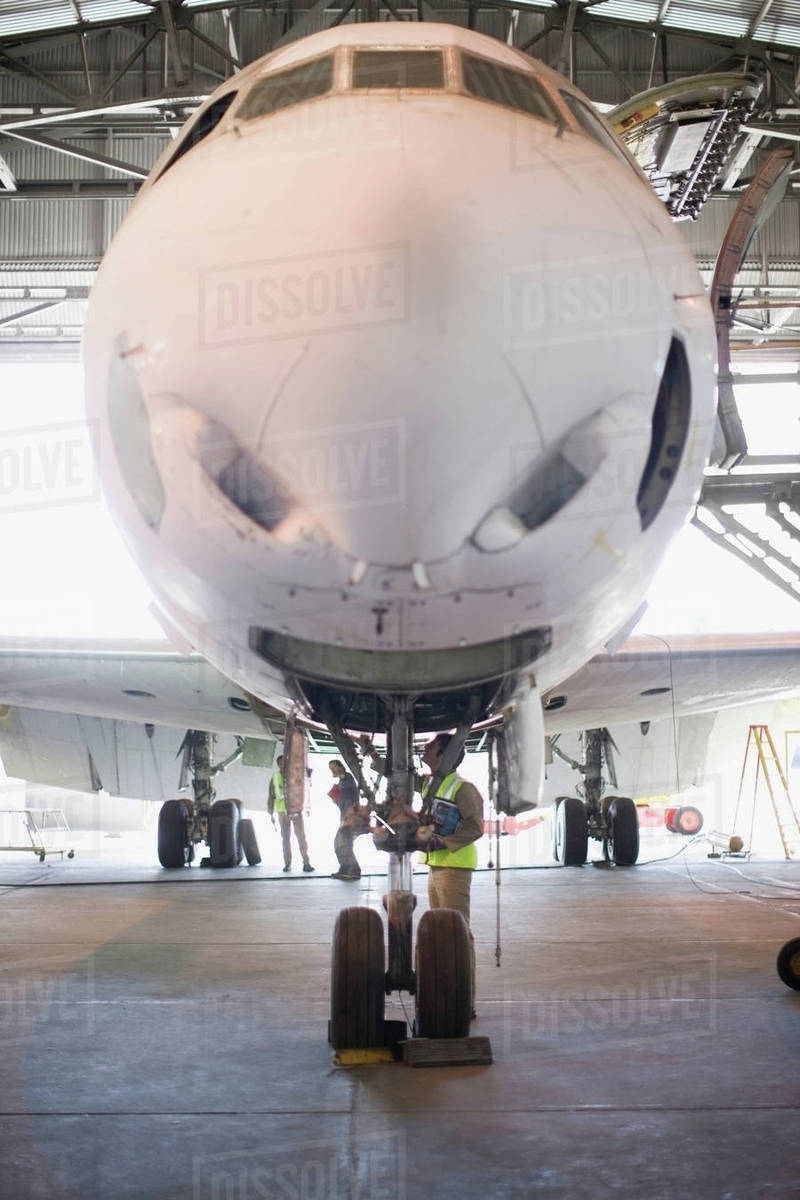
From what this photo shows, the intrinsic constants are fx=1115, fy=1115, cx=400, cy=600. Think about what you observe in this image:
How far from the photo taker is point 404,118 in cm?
279

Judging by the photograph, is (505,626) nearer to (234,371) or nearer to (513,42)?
(234,371)

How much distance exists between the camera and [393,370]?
2.33 m

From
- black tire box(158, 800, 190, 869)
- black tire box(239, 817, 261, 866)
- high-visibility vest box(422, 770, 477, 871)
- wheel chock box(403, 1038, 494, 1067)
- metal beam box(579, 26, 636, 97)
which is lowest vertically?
black tire box(239, 817, 261, 866)

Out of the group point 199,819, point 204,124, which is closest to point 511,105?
point 204,124

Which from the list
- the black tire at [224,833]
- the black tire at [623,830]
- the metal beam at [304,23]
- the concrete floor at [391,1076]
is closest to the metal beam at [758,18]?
the metal beam at [304,23]

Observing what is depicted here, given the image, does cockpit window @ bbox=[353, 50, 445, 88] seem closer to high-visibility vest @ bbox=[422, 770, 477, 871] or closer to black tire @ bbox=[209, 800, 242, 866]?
high-visibility vest @ bbox=[422, 770, 477, 871]

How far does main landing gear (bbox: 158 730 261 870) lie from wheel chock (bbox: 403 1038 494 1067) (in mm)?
8880

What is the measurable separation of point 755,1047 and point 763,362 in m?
21.3

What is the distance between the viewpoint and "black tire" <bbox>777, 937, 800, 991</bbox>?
19.1 feet

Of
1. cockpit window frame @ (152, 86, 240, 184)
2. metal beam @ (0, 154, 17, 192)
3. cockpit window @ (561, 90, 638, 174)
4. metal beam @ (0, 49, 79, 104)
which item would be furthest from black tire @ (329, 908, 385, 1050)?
metal beam @ (0, 154, 17, 192)

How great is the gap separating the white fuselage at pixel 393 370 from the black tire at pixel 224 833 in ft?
36.3

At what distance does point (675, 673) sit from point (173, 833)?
23.3ft

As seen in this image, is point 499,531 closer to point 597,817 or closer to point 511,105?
point 511,105

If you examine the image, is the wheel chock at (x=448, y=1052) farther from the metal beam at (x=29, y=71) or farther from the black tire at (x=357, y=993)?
the metal beam at (x=29, y=71)
